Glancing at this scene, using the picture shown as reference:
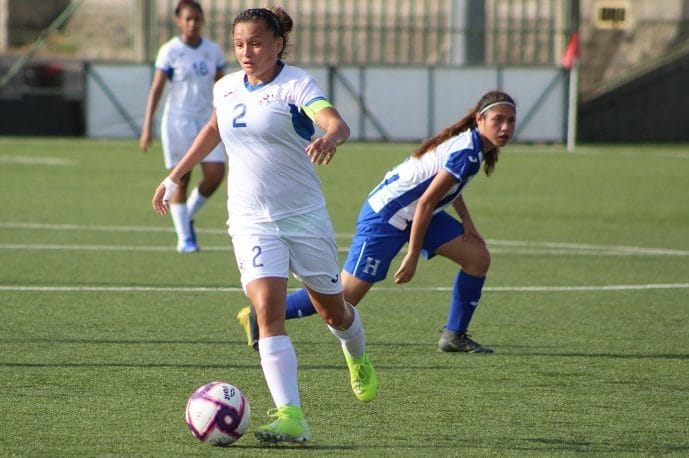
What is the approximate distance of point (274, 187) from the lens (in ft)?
20.5

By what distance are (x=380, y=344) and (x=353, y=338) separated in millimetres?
1874

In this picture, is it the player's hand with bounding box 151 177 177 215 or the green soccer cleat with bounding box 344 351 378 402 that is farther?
the green soccer cleat with bounding box 344 351 378 402

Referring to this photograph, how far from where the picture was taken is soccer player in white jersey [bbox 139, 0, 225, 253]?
1337cm

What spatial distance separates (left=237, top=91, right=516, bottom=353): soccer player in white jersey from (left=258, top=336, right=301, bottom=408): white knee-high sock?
1.85 metres

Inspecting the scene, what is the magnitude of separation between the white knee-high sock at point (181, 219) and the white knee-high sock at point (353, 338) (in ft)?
21.2

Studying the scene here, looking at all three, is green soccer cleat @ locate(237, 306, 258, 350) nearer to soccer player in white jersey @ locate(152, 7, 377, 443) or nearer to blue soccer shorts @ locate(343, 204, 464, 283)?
blue soccer shorts @ locate(343, 204, 464, 283)

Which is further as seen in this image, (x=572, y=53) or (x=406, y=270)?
(x=572, y=53)

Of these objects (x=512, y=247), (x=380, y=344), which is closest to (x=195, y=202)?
(x=512, y=247)

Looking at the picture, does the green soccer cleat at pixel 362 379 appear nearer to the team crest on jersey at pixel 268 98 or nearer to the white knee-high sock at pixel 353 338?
the white knee-high sock at pixel 353 338

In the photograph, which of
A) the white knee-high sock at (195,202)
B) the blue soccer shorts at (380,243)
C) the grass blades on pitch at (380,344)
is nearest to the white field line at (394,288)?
the grass blades on pitch at (380,344)

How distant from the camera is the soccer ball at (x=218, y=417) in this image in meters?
5.95

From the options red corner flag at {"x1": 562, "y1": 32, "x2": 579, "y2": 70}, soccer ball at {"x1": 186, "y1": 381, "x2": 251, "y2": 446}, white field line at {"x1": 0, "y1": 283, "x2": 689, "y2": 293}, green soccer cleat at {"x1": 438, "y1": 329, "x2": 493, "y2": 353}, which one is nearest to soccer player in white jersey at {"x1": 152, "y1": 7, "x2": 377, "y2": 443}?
soccer ball at {"x1": 186, "y1": 381, "x2": 251, "y2": 446}

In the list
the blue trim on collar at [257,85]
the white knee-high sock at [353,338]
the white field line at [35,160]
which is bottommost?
the white field line at [35,160]

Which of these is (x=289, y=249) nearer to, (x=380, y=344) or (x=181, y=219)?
(x=380, y=344)
